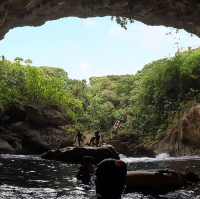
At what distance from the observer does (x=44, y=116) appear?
78.1 feet

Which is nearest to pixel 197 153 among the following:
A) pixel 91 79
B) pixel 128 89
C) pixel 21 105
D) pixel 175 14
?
pixel 175 14

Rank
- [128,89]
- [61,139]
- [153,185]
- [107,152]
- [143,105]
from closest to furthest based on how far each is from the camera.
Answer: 1. [153,185]
2. [107,152]
3. [61,139]
4. [143,105]
5. [128,89]

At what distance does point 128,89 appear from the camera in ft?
140

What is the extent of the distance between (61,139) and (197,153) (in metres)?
11.0

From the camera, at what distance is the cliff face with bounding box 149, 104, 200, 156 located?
18.8 m

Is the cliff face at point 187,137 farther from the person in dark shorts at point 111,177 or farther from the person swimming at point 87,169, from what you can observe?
the person in dark shorts at point 111,177

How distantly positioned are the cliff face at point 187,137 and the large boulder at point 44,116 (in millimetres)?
9004

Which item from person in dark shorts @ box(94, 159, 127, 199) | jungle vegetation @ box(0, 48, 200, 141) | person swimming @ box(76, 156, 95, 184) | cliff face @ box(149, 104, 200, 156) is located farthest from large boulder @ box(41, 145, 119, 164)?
person in dark shorts @ box(94, 159, 127, 199)

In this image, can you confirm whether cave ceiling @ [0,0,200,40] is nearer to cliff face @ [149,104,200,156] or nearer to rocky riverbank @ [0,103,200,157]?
cliff face @ [149,104,200,156]

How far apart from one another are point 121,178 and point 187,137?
17.6m

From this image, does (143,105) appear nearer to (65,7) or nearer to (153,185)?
(65,7)

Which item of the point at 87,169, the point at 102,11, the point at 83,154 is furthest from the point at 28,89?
the point at 87,169

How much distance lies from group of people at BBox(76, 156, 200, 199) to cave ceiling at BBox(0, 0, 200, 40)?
23.6 feet

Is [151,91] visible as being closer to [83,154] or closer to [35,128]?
[35,128]
